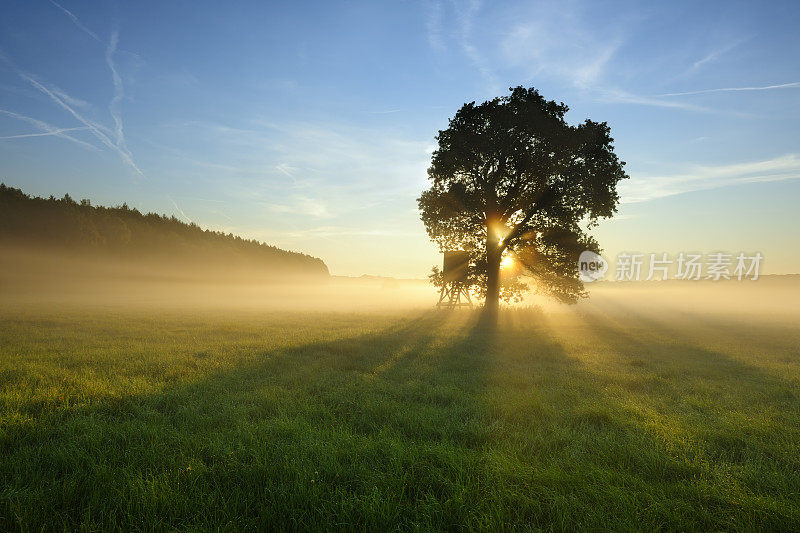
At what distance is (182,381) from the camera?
7488mm

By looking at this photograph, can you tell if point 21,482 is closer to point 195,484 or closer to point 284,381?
point 195,484

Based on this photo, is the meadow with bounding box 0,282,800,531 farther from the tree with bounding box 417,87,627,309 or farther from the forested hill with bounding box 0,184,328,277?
the forested hill with bounding box 0,184,328,277

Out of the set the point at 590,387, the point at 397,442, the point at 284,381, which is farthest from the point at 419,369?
the point at 397,442

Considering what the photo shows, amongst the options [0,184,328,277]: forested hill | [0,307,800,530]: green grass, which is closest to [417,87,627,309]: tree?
[0,307,800,530]: green grass

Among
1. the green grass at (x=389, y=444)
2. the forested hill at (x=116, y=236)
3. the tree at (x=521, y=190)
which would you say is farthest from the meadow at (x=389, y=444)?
the forested hill at (x=116, y=236)

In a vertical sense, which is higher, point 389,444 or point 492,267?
point 492,267

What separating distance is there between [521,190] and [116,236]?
60.5m

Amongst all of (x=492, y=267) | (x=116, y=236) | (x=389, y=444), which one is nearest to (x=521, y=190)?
(x=492, y=267)

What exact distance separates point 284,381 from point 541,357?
8.14 metres

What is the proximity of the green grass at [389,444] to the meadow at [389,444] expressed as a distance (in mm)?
26

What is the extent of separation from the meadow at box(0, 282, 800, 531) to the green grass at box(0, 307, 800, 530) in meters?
0.03

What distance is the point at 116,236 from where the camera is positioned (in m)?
52.8

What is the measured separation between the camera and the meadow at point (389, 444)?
10.4ft

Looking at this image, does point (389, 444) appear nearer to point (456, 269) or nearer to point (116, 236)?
point (456, 269)
